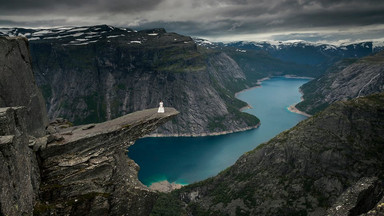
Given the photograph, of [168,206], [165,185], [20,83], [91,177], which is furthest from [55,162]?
[165,185]

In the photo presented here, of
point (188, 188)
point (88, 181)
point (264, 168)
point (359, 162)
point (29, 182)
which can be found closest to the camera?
point (29, 182)

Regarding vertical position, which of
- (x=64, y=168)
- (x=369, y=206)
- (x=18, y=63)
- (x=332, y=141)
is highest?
(x=18, y=63)

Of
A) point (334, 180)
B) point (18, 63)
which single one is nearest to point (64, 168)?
point (18, 63)

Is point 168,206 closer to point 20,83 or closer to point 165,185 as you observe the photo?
point 165,185

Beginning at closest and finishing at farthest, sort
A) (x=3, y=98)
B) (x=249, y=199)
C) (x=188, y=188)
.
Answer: (x=3, y=98) → (x=249, y=199) → (x=188, y=188)

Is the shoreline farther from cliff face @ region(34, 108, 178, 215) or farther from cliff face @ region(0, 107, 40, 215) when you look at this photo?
cliff face @ region(0, 107, 40, 215)

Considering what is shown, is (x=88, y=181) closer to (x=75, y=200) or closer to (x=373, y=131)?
(x=75, y=200)

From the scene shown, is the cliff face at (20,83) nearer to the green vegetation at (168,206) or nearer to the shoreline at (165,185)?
the green vegetation at (168,206)
